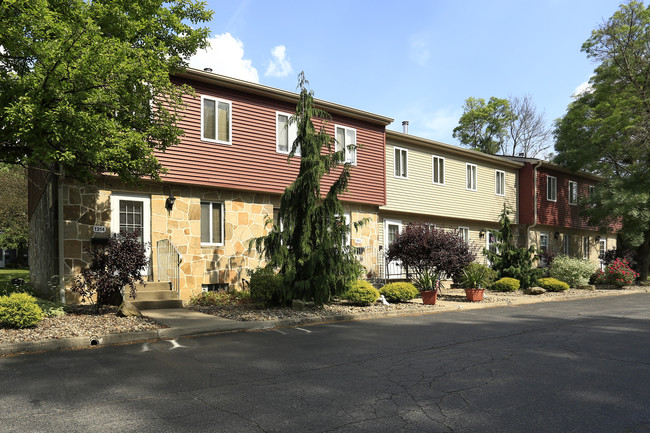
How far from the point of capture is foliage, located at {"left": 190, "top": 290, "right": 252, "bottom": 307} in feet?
43.8

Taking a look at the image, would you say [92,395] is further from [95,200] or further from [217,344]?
[95,200]

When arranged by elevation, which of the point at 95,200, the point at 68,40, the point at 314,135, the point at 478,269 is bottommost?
the point at 478,269

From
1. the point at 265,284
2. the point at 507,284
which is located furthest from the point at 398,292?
the point at 507,284

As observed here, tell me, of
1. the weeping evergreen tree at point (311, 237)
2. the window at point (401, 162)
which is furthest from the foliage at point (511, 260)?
the weeping evergreen tree at point (311, 237)

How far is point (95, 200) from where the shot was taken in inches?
498

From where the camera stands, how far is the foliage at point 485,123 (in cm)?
4459

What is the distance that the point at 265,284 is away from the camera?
12.5 metres

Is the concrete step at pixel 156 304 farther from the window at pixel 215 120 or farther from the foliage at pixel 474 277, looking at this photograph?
the foliage at pixel 474 277

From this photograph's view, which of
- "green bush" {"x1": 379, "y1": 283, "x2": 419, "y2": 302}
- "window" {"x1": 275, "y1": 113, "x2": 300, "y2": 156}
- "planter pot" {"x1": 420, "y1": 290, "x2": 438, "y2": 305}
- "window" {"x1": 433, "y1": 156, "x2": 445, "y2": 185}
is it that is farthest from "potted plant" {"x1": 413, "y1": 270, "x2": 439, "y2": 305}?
"window" {"x1": 433, "y1": 156, "x2": 445, "y2": 185}

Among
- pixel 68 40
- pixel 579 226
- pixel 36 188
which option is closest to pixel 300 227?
pixel 68 40

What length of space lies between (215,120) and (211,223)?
10.6ft

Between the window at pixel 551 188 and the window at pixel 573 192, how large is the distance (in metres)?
2.27

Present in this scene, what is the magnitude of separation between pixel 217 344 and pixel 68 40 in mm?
5834

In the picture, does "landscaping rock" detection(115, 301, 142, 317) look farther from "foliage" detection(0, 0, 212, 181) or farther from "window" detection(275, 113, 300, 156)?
"window" detection(275, 113, 300, 156)
